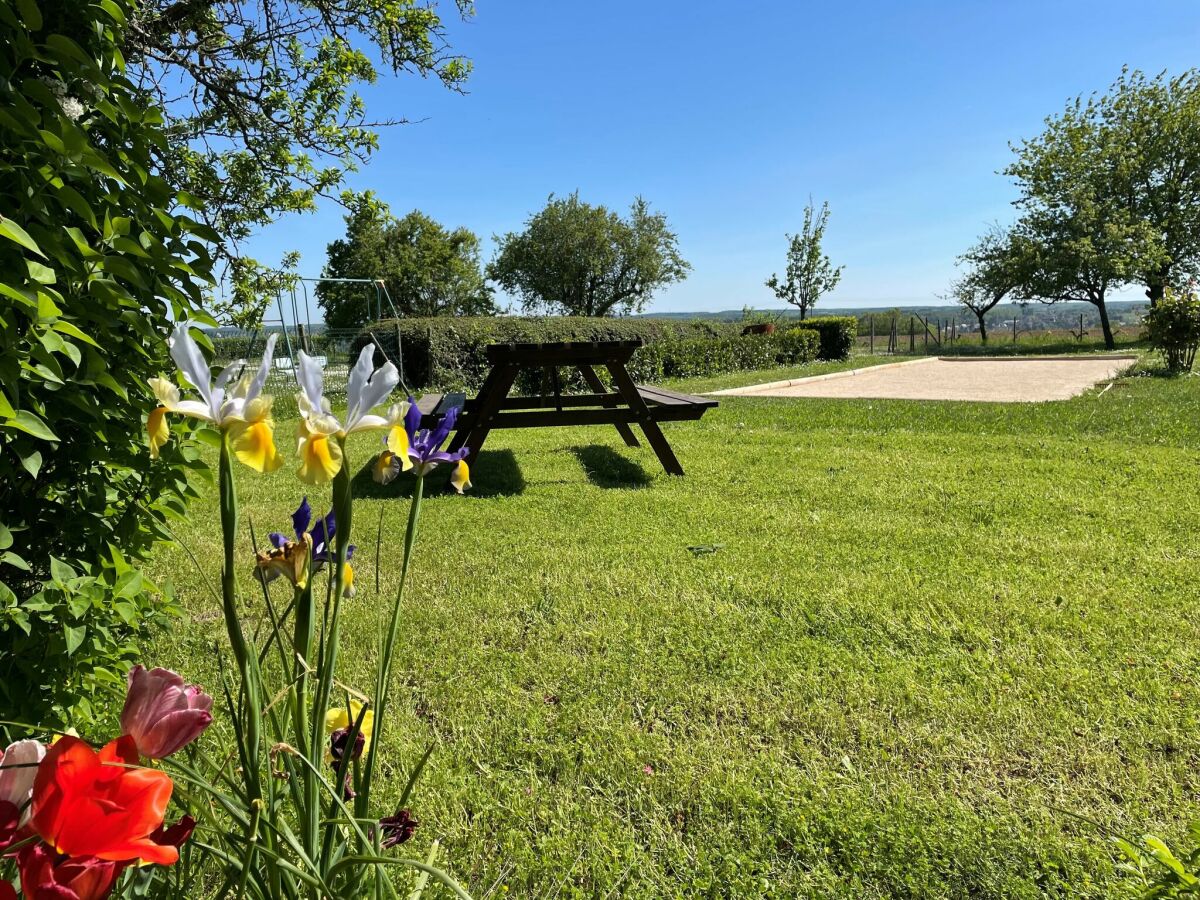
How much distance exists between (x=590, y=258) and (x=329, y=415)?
3533 cm

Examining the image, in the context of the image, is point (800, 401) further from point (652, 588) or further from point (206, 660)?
point (206, 660)

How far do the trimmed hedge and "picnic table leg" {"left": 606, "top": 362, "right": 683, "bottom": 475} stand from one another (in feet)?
16.1

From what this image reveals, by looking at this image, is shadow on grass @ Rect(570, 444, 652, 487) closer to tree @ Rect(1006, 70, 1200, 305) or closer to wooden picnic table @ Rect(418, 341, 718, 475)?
wooden picnic table @ Rect(418, 341, 718, 475)

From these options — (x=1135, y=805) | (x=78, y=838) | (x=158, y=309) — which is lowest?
(x=1135, y=805)

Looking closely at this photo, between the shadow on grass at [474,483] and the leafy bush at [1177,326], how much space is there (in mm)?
11828

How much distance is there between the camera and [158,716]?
651 mm

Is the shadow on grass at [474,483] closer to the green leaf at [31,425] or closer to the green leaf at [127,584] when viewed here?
the green leaf at [127,584]

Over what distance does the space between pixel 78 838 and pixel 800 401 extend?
9302mm

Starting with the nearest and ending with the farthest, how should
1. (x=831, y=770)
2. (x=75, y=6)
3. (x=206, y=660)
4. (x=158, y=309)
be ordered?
(x=75, y=6) → (x=158, y=309) → (x=831, y=770) → (x=206, y=660)

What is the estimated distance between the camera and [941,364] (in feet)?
59.7

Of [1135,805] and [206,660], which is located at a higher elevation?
[206,660]

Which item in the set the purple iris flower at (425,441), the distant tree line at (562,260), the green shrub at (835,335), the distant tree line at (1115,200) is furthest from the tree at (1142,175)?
the purple iris flower at (425,441)

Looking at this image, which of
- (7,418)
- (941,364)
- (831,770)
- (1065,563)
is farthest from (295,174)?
(941,364)

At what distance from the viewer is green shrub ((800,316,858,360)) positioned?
65.6 ft
